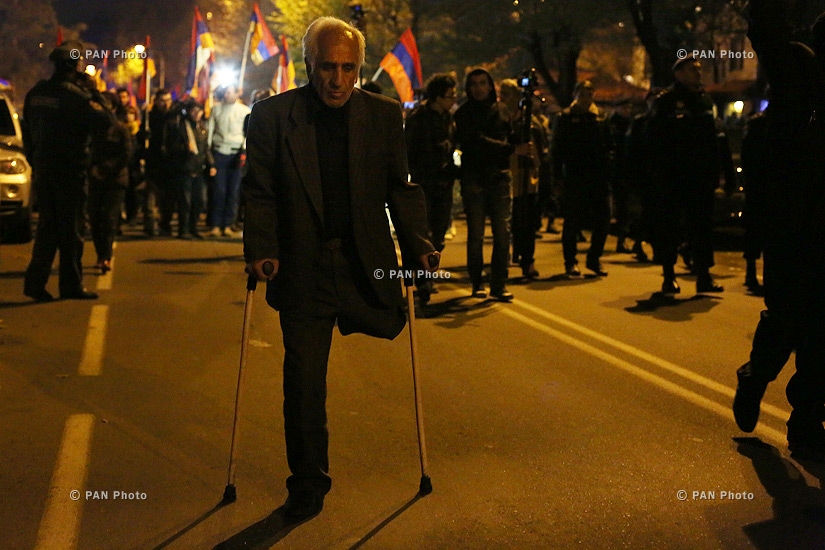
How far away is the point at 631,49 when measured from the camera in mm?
53250

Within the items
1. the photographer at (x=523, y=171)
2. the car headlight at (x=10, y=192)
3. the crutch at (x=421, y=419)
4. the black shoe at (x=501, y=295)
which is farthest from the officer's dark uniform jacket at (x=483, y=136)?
the car headlight at (x=10, y=192)

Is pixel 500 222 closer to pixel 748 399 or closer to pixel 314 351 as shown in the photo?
pixel 748 399

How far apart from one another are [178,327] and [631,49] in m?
45.6

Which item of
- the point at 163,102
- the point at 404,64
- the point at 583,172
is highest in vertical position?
the point at 404,64

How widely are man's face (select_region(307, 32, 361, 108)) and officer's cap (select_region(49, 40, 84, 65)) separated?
255 inches

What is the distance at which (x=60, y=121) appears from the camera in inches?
433

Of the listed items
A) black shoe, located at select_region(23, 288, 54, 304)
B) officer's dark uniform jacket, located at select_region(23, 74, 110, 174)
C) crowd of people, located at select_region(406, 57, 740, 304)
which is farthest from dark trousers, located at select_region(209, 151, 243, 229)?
officer's dark uniform jacket, located at select_region(23, 74, 110, 174)

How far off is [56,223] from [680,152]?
5.56 meters

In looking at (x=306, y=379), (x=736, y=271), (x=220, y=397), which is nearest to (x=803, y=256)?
(x=306, y=379)

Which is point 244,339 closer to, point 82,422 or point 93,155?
point 82,422

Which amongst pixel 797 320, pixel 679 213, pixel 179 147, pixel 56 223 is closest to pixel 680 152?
pixel 679 213

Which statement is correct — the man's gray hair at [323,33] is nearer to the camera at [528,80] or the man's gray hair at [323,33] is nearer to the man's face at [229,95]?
the camera at [528,80]

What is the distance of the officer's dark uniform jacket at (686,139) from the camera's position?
11.4 metres

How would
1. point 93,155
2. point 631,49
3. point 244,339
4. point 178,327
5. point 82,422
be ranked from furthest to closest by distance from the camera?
point 631,49 → point 93,155 → point 178,327 → point 82,422 → point 244,339
